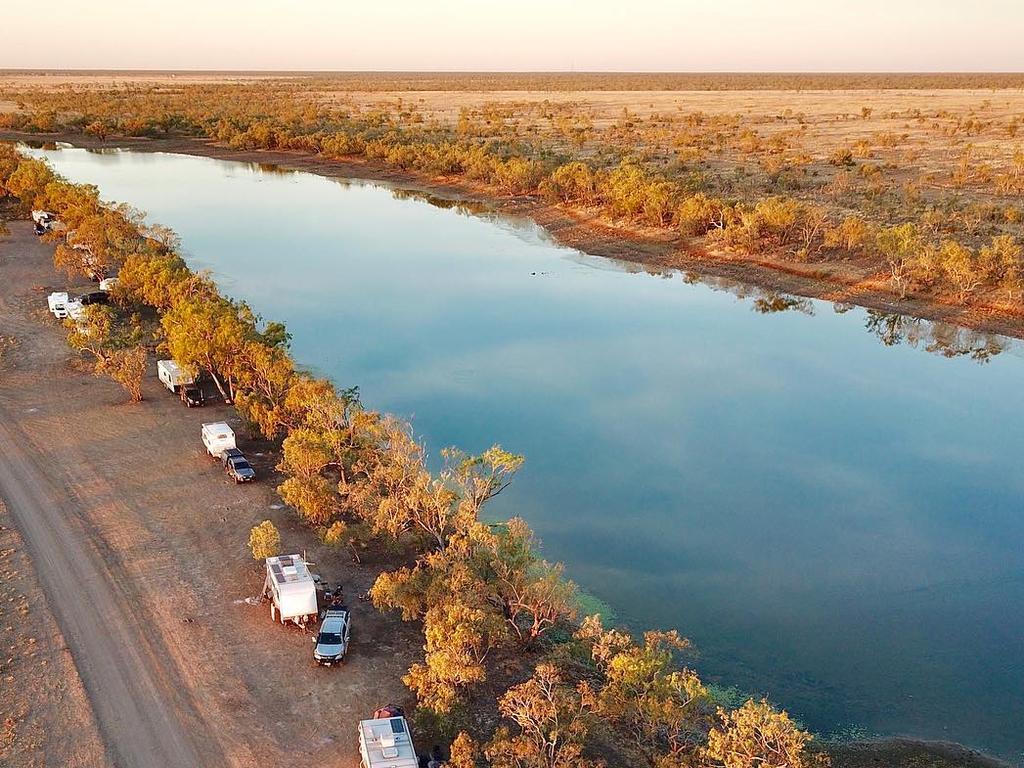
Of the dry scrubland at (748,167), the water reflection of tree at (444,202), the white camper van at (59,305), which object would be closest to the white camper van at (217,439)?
the white camper van at (59,305)

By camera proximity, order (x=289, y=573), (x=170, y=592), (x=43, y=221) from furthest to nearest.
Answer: (x=43, y=221), (x=170, y=592), (x=289, y=573)

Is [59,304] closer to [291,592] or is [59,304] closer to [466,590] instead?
[291,592]

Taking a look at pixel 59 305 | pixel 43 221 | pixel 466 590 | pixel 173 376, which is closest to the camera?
pixel 466 590

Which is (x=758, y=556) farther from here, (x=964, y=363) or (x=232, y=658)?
(x=964, y=363)

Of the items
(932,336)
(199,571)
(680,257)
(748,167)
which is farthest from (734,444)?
(748,167)

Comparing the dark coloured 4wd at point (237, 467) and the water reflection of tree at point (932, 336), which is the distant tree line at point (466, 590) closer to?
the dark coloured 4wd at point (237, 467)

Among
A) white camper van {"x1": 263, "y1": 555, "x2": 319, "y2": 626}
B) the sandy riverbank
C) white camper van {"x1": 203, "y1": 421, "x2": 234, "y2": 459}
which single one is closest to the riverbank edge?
the sandy riverbank

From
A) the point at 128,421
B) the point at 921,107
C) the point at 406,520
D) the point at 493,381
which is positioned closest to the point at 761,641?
the point at 406,520
